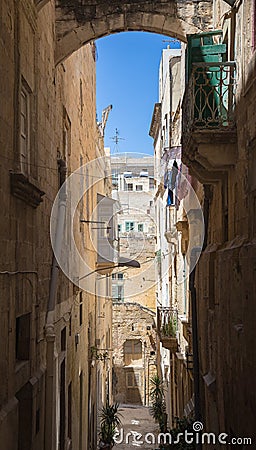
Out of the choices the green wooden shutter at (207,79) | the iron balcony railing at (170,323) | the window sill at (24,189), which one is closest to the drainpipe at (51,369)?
the window sill at (24,189)

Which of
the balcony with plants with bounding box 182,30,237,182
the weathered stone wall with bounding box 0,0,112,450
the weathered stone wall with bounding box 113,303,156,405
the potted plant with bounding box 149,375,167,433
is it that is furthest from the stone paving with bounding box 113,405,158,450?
the balcony with plants with bounding box 182,30,237,182

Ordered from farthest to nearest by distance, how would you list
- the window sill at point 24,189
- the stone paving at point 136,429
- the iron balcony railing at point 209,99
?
the stone paving at point 136,429 < the iron balcony railing at point 209,99 < the window sill at point 24,189

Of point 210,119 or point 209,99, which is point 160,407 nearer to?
point 209,99

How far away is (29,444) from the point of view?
6.98m

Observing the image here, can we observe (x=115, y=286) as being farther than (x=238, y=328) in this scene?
Yes

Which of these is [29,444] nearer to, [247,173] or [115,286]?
[247,173]

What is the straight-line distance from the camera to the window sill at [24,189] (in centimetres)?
618

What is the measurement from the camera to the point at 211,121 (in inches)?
297

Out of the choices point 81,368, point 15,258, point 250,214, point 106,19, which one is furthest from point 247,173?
point 81,368

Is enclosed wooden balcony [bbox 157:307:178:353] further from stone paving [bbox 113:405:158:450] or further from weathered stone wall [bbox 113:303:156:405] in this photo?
weathered stone wall [bbox 113:303:156:405]

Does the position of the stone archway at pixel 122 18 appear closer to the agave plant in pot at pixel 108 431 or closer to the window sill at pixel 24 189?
the window sill at pixel 24 189

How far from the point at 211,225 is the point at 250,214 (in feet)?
11.6

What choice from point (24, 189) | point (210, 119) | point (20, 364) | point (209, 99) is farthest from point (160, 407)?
point (24, 189)

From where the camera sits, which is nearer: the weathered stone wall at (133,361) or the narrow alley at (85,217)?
the narrow alley at (85,217)
